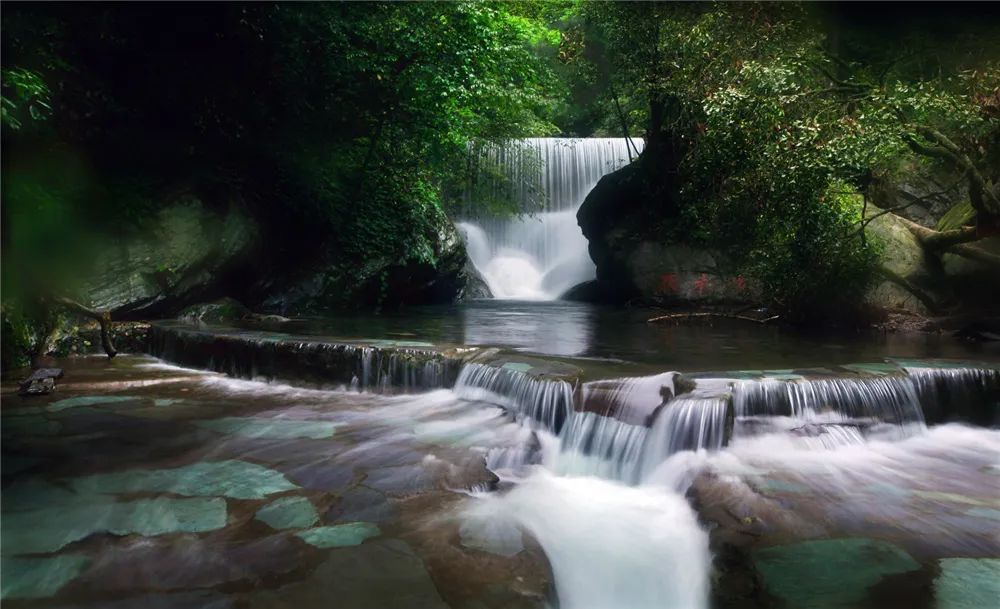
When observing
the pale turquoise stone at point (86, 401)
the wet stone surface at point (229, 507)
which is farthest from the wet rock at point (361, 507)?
the pale turquoise stone at point (86, 401)

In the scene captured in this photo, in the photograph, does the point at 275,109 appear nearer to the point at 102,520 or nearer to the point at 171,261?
the point at 171,261

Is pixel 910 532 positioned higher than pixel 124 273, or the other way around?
pixel 124 273

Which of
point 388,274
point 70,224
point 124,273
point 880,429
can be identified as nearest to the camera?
point 880,429

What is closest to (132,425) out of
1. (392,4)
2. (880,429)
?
(880,429)

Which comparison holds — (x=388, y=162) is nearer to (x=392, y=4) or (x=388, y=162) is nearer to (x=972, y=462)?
(x=392, y=4)

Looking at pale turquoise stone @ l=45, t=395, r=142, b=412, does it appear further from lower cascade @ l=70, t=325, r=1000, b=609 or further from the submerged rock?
the submerged rock

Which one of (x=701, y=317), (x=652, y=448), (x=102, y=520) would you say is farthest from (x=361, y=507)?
(x=701, y=317)

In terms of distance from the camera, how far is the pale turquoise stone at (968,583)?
2.50m

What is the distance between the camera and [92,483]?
3301 millimetres

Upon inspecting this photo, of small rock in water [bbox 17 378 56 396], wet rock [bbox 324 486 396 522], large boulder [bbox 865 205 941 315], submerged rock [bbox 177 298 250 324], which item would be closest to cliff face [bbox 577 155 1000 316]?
large boulder [bbox 865 205 941 315]

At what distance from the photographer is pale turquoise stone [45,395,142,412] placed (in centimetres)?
479

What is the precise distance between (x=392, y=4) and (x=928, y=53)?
7.44m

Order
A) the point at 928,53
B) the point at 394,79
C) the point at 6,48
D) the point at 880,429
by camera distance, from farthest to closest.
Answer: the point at 394,79, the point at 928,53, the point at 880,429, the point at 6,48

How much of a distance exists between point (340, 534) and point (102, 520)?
43.6 inches
